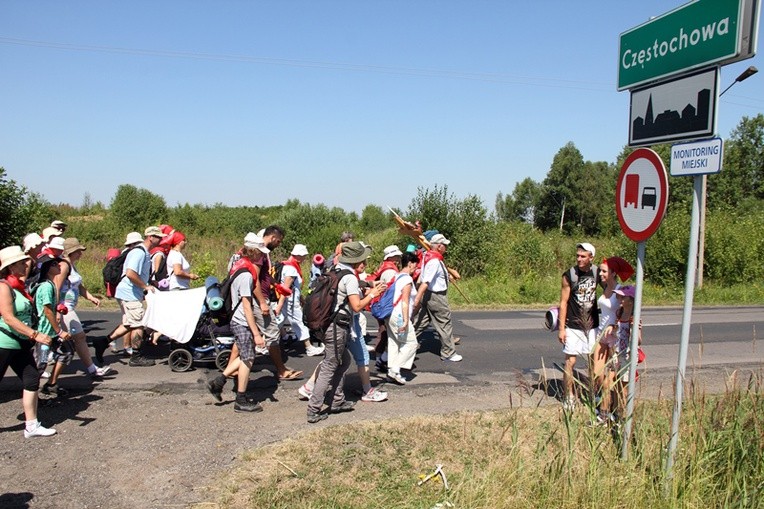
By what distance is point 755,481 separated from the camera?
13.0 ft

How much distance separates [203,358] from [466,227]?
53.3ft

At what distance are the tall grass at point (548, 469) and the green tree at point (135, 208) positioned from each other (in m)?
39.4

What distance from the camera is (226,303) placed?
6918 mm

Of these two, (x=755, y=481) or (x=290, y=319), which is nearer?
(x=755, y=481)

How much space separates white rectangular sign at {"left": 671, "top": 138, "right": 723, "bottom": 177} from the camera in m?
3.76

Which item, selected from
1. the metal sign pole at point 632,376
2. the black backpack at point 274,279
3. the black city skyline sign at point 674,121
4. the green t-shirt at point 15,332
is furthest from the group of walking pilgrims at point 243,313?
the black city skyline sign at point 674,121

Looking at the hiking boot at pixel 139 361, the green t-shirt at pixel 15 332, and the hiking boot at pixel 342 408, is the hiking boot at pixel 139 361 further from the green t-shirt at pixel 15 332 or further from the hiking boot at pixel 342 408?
the hiking boot at pixel 342 408

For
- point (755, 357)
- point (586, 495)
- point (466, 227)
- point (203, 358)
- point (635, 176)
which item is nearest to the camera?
point (586, 495)

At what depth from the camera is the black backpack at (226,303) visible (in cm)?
629

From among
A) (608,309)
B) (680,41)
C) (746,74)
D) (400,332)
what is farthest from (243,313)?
(746,74)

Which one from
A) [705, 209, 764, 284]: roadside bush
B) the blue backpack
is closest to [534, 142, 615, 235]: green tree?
[705, 209, 764, 284]: roadside bush

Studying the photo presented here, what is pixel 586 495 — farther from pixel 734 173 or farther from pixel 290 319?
pixel 734 173

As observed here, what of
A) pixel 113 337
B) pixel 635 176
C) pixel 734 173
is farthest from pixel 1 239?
pixel 734 173

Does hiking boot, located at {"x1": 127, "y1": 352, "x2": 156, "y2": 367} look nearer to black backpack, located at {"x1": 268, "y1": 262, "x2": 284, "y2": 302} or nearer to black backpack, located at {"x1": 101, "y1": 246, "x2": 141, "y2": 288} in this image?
black backpack, located at {"x1": 101, "y1": 246, "x2": 141, "y2": 288}
